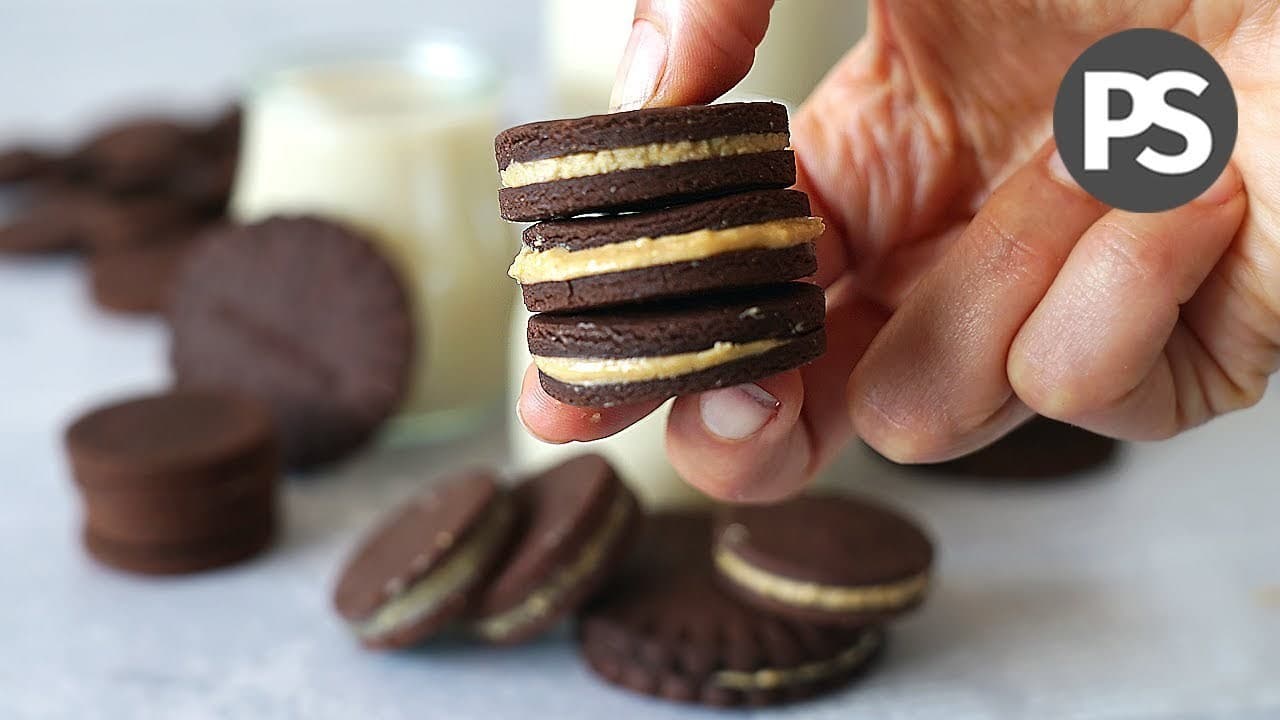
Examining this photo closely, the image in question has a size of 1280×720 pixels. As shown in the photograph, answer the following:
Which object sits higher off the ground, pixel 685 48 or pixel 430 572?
pixel 685 48

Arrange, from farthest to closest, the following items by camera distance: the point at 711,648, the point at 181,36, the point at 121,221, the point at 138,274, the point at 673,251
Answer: the point at 181,36
the point at 121,221
the point at 138,274
the point at 711,648
the point at 673,251

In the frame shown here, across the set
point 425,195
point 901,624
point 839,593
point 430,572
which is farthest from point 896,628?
point 425,195

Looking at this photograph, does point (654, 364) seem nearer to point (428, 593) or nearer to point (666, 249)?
point (666, 249)

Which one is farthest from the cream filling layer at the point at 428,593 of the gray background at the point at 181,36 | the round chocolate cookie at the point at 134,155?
the gray background at the point at 181,36

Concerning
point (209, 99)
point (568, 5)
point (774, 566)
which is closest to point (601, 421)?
point (774, 566)

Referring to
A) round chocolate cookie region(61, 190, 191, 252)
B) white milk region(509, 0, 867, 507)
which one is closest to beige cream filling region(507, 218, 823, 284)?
white milk region(509, 0, 867, 507)

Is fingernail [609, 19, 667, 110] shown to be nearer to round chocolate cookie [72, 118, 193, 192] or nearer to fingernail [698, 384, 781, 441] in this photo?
fingernail [698, 384, 781, 441]

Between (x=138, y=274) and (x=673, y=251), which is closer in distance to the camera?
(x=673, y=251)

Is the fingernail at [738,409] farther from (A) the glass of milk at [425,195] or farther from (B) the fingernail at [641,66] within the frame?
(A) the glass of milk at [425,195]
